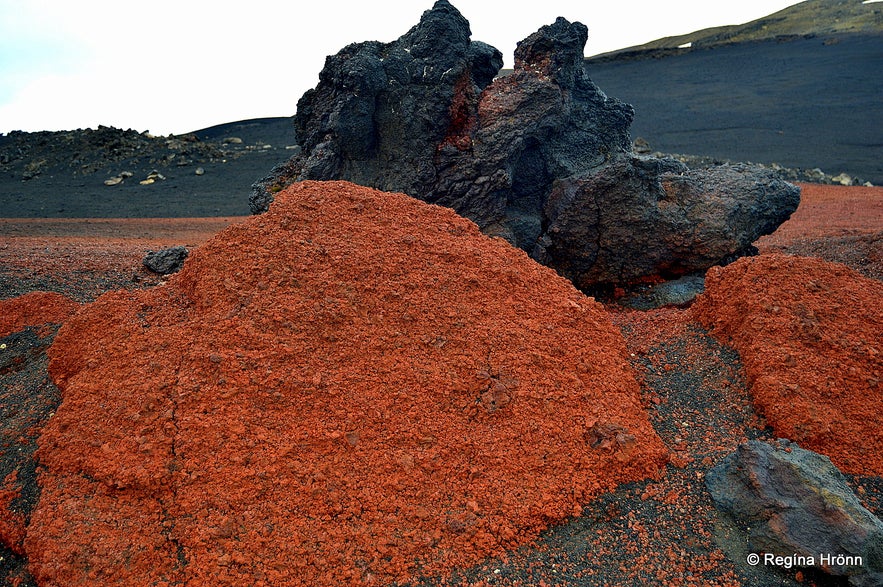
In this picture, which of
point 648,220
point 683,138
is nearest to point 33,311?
point 648,220

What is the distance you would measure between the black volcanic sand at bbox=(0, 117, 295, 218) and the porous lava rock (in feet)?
39.7

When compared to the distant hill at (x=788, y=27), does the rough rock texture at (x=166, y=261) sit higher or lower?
lower

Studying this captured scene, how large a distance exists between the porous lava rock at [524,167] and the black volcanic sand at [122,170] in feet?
39.7

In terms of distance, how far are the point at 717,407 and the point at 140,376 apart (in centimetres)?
384

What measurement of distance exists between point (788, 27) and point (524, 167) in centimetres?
5367

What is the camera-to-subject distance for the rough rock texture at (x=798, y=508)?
9.47 feet

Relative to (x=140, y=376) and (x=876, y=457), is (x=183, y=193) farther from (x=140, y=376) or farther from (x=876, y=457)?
(x=876, y=457)

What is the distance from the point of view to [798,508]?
3080 mm

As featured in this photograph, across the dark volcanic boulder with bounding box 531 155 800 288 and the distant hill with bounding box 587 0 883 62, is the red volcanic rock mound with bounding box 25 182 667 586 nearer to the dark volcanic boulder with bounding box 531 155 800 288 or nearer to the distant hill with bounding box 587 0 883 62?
the dark volcanic boulder with bounding box 531 155 800 288

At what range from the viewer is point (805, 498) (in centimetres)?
310

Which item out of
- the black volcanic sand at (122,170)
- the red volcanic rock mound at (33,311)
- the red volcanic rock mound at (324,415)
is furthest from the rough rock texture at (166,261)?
the black volcanic sand at (122,170)

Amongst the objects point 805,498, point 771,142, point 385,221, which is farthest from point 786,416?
point 771,142

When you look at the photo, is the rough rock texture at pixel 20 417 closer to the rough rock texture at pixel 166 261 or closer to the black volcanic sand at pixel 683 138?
the rough rock texture at pixel 166 261

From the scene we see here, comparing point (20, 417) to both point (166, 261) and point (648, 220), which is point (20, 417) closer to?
point (166, 261)
